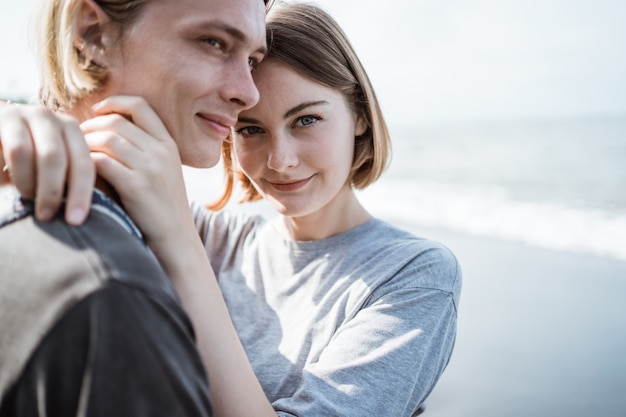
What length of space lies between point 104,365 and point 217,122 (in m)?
0.95

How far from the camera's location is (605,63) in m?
20.7

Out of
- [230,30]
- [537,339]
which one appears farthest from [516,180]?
[230,30]

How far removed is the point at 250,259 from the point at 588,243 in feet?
18.0

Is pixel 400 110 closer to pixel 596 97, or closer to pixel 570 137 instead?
pixel 596 97

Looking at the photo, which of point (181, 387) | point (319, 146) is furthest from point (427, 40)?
point (181, 387)

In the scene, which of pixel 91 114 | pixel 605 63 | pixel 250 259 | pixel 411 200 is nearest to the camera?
pixel 91 114

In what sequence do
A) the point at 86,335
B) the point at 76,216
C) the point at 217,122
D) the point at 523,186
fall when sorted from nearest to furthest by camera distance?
the point at 86,335 → the point at 76,216 → the point at 217,122 → the point at 523,186

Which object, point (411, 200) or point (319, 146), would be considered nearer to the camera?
point (319, 146)

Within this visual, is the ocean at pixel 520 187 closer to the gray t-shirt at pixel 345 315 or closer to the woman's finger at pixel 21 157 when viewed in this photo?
the gray t-shirt at pixel 345 315

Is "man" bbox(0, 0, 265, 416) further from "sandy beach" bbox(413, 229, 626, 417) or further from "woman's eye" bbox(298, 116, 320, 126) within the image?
"sandy beach" bbox(413, 229, 626, 417)

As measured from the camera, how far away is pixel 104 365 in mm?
836

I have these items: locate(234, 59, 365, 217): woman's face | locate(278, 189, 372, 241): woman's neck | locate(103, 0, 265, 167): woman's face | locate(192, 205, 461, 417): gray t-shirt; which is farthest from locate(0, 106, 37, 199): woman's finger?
locate(278, 189, 372, 241): woman's neck

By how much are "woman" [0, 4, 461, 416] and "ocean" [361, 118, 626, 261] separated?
478cm

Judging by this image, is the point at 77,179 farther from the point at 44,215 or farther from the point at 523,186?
the point at 523,186
